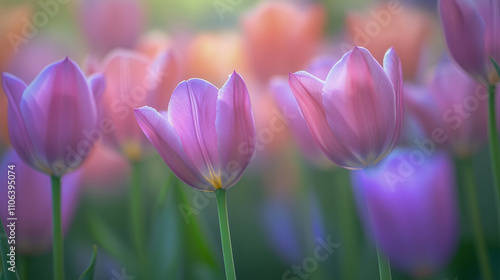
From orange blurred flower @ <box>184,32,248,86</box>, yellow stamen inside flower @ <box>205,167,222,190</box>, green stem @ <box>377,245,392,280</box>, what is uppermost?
orange blurred flower @ <box>184,32,248,86</box>

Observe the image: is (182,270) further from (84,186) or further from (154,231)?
(84,186)

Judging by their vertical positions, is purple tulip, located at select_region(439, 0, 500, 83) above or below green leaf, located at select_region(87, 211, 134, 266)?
above

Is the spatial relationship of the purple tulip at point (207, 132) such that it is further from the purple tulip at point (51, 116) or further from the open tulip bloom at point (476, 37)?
the open tulip bloom at point (476, 37)

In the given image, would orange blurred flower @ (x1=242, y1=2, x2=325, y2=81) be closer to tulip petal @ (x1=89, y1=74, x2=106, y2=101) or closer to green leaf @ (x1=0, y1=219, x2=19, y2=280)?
tulip petal @ (x1=89, y1=74, x2=106, y2=101)

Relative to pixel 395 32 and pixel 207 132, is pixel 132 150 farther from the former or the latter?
pixel 395 32

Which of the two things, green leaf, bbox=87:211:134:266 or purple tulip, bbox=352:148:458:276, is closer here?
purple tulip, bbox=352:148:458:276

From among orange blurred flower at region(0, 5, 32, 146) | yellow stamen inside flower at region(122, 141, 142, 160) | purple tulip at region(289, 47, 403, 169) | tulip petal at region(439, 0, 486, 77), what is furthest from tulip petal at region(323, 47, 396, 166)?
orange blurred flower at region(0, 5, 32, 146)

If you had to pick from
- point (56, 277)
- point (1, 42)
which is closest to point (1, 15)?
point (1, 42)
